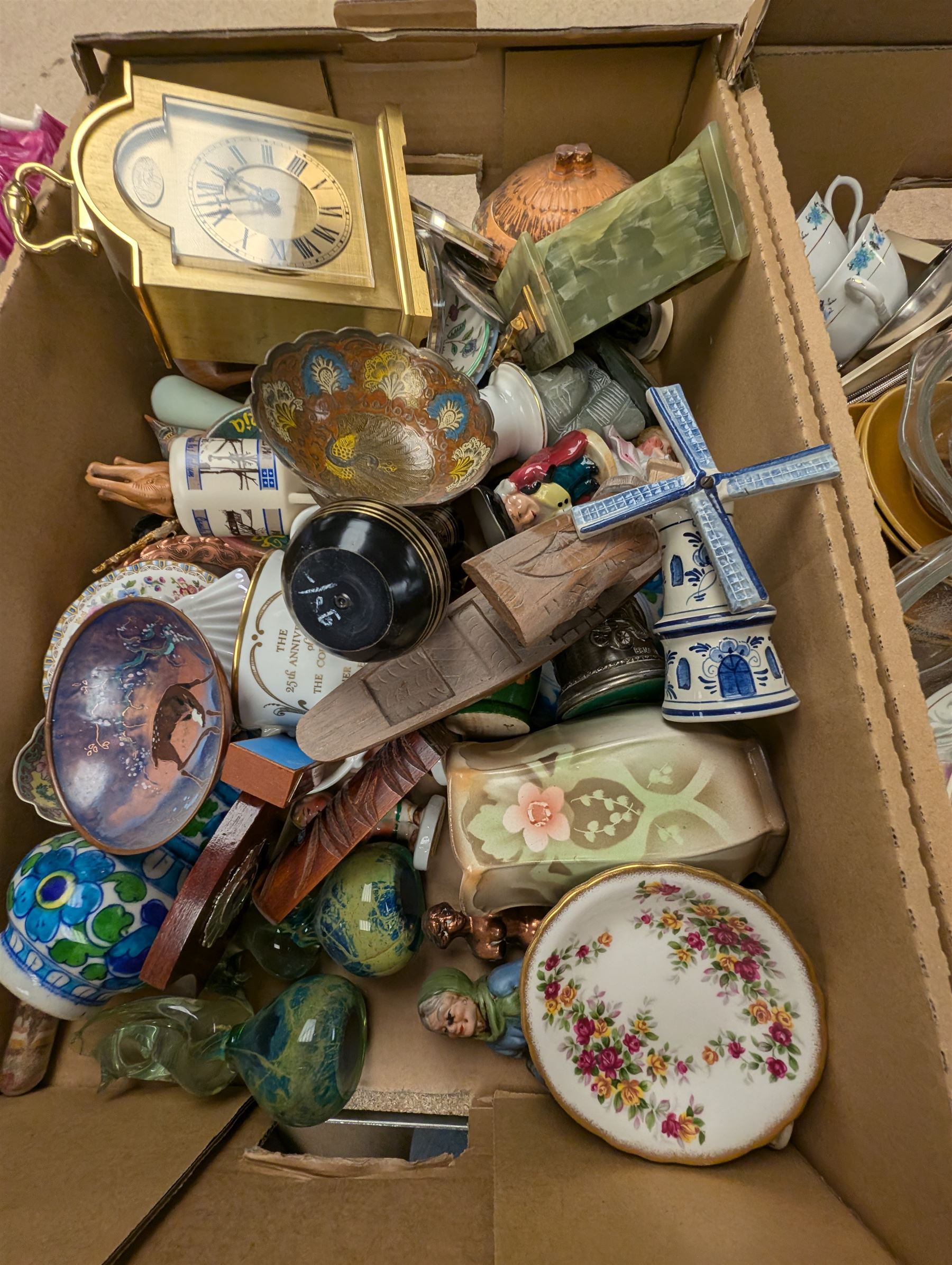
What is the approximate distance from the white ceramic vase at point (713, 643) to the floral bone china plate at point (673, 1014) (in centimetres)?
19

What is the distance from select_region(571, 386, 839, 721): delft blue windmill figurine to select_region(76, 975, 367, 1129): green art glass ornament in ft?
1.79

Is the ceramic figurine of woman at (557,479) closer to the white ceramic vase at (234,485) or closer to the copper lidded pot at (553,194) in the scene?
the white ceramic vase at (234,485)

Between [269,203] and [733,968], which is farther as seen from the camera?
[269,203]

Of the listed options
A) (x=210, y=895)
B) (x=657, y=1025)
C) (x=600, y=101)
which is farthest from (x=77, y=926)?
(x=600, y=101)

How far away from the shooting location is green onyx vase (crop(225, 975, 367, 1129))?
792mm

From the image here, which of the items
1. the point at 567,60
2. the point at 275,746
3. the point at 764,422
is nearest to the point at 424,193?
the point at 567,60

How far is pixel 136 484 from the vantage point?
3.37 feet

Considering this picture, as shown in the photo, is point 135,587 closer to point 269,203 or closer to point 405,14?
point 269,203

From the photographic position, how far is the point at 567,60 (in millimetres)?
1078

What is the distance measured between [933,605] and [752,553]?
0.21 metres

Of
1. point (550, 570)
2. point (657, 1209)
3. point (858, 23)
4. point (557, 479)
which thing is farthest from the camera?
point (858, 23)

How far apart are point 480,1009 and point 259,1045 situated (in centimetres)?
26

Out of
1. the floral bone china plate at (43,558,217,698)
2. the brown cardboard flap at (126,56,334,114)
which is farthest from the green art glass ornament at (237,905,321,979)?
the brown cardboard flap at (126,56,334,114)

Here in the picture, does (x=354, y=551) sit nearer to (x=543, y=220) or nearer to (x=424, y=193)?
(x=543, y=220)
